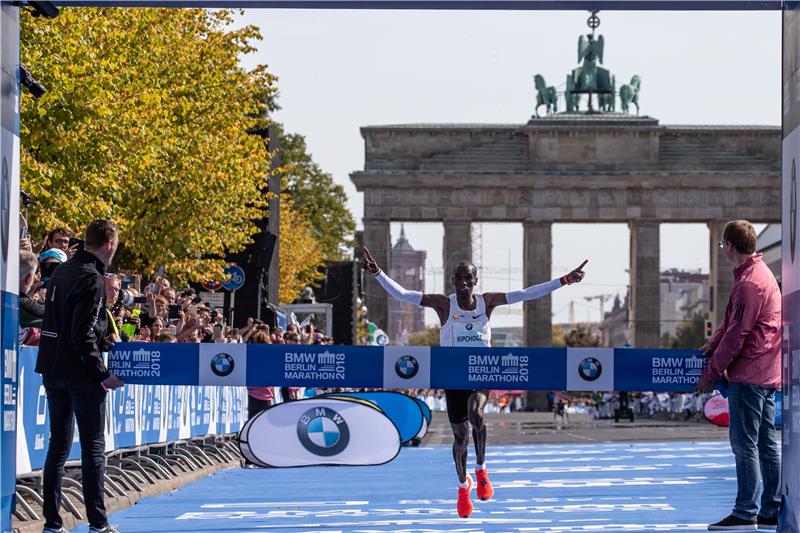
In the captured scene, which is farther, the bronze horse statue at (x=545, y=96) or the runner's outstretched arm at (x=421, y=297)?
the bronze horse statue at (x=545, y=96)

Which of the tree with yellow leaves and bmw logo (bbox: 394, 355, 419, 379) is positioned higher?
the tree with yellow leaves

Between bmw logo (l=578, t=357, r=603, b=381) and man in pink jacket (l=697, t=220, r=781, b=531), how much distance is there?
138cm

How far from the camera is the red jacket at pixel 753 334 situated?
11211mm

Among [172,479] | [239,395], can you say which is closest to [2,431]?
[172,479]

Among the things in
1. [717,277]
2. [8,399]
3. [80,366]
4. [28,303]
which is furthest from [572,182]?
[8,399]

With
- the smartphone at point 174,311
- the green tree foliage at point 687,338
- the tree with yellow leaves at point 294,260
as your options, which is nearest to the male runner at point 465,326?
the smartphone at point 174,311

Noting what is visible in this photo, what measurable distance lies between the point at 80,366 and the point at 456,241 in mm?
84073

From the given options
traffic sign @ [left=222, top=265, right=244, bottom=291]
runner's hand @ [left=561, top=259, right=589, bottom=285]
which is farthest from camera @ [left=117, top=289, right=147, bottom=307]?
traffic sign @ [left=222, top=265, right=244, bottom=291]

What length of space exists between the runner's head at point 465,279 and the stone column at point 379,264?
Result: 76.8 m

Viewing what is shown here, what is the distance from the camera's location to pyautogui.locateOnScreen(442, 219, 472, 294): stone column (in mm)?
93875

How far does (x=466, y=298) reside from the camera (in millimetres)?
13469

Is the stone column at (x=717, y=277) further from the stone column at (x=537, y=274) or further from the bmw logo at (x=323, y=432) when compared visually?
the bmw logo at (x=323, y=432)

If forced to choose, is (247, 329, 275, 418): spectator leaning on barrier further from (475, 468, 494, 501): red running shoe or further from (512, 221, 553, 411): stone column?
(512, 221, 553, 411): stone column

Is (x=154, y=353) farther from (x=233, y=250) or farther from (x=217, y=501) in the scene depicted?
(x=233, y=250)
